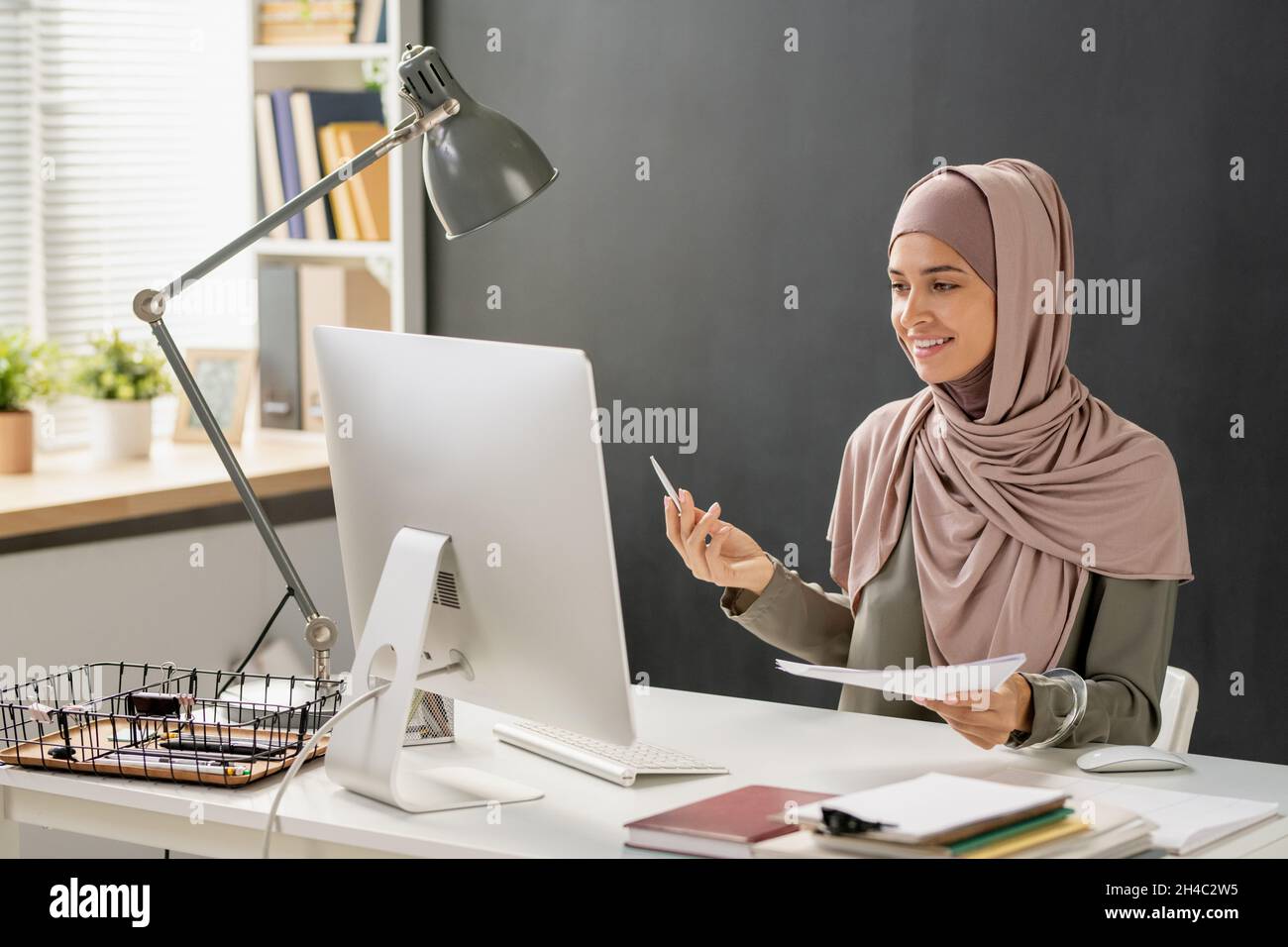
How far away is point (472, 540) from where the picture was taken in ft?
5.23

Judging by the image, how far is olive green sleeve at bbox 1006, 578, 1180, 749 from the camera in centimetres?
185

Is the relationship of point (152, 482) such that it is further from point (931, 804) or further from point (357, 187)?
point (931, 804)

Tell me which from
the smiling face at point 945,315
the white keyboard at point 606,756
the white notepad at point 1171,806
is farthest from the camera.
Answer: the smiling face at point 945,315

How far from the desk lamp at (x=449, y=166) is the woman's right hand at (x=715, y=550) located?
1.39 feet

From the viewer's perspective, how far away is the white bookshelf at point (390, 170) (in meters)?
3.63

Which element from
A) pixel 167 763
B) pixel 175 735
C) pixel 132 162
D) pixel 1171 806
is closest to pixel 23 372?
pixel 132 162

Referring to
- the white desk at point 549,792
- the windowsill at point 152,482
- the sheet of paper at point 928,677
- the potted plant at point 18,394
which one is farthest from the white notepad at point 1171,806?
the potted plant at point 18,394

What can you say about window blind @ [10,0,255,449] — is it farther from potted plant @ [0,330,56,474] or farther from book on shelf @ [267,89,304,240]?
potted plant @ [0,330,56,474]

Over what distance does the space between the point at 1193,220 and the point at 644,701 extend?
152 cm

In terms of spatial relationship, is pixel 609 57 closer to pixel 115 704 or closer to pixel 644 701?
pixel 644 701

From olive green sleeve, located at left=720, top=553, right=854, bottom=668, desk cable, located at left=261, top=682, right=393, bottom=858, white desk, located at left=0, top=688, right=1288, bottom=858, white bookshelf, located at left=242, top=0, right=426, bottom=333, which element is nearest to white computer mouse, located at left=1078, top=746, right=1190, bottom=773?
white desk, located at left=0, top=688, right=1288, bottom=858

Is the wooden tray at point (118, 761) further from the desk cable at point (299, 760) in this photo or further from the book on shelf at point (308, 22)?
the book on shelf at point (308, 22)

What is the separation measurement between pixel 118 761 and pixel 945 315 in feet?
3.96

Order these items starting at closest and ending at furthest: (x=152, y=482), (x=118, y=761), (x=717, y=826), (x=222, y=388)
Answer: (x=717, y=826)
(x=118, y=761)
(x=152, y=482)
(x=222, y=388)
